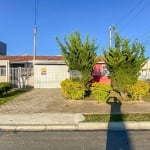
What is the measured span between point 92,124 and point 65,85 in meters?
7.05

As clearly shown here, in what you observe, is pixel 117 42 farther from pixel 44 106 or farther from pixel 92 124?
pixel 92 124

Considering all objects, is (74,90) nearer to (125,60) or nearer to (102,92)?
(102,92)

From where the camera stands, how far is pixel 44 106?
14766 mm

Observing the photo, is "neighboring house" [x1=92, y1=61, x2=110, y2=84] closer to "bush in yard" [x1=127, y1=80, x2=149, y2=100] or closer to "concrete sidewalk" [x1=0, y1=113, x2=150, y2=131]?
"bush in yard" [x1=127, y1=80, x2=149, y2=100]

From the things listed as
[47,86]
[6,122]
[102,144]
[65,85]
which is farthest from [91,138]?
[47,86]

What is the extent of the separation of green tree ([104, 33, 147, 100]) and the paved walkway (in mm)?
1788

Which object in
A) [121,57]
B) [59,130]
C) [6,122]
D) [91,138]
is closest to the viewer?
[91,138]

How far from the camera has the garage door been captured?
93.9ft

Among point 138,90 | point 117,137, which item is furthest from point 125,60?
point 117,137

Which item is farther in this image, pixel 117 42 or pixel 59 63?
pixel 59 63

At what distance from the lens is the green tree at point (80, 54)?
1716 centimetres

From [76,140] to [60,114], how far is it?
4366 mm

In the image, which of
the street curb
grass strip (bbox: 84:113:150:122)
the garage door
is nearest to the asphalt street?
the street curb

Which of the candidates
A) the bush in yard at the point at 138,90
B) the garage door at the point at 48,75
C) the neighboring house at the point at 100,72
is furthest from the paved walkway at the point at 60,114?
the neighboring house at the point at 100,72
